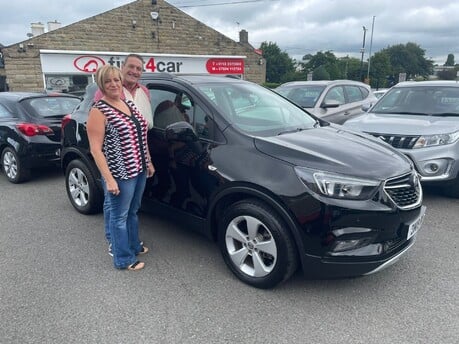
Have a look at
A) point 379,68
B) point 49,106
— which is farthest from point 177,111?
point 379,68

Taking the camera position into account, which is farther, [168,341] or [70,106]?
[70,106]

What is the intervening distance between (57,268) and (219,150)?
1.83 meters

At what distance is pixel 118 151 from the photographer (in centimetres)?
284

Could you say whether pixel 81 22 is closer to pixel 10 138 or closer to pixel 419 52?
pixel 10 138

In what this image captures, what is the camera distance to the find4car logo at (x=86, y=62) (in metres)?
16.2

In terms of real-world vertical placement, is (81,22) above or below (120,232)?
above

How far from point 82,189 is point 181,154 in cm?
185

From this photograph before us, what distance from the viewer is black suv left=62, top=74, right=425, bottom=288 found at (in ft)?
8.34

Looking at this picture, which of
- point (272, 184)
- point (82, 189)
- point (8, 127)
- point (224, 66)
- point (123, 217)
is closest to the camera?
point (272, 184)

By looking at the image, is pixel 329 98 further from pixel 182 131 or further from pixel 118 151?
pixel 118 151

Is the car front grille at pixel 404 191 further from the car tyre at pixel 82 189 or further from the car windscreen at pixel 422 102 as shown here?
the car tyre at pixel 82 189

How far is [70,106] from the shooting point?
255 inches

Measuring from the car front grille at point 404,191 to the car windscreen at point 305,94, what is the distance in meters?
5.01

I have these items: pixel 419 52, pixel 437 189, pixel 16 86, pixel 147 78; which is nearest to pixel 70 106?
pixel 147 78
